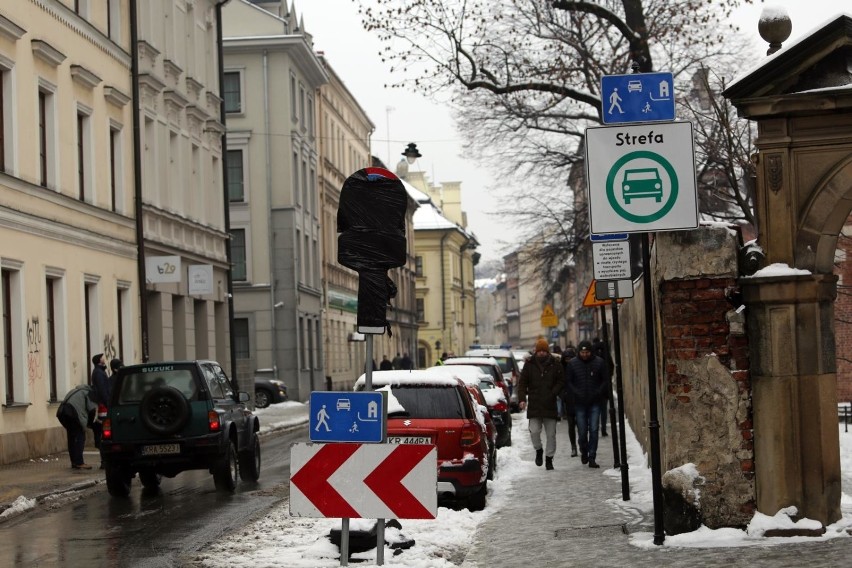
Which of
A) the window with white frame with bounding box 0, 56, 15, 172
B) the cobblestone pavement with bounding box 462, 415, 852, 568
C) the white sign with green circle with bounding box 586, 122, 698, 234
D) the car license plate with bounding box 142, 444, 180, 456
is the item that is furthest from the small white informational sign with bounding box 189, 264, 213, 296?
the white sign with green circle with bounding box 586, 122, 698, 234

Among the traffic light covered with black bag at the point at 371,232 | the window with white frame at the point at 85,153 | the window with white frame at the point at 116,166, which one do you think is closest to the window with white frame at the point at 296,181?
the window with white frame at the point at 116,166

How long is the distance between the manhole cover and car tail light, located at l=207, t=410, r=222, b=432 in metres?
6.46

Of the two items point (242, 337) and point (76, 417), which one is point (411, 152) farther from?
point (76, 417)

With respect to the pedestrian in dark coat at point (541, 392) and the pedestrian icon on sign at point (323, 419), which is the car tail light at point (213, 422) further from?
the pedestrian icon on sign at point (323, 419)

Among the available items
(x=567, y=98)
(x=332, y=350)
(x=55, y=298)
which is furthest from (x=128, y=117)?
(x=332, y=350)

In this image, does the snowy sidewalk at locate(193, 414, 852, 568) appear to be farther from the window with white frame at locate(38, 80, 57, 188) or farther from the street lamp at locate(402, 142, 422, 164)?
the street lamp at locate(402, 142, 422, 164)

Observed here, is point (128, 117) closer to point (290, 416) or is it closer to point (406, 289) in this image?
point (290, 416)

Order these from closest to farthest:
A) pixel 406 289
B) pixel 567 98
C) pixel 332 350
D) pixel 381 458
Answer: pixel 381 458
pixel 567 98
pixel 332 350
pixel 406 289

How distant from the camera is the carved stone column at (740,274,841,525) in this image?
38.1 ft

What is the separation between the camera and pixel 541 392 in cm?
2005

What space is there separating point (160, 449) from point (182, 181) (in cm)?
2180

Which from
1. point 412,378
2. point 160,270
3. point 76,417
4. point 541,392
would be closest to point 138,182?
point 160,270

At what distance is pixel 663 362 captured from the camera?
12062 mm

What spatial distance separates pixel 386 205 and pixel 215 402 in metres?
8.14
